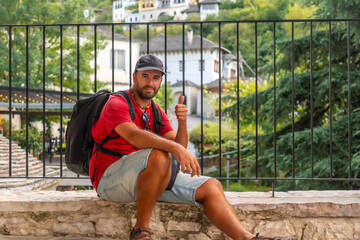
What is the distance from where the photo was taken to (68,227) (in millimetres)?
3160

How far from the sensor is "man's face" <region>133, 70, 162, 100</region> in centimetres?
282

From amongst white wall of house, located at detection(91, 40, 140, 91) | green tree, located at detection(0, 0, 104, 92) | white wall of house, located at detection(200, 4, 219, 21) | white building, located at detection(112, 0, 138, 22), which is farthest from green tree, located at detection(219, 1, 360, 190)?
white building, located at detection(112, 0, 138, 22)

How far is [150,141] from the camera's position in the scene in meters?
2.58

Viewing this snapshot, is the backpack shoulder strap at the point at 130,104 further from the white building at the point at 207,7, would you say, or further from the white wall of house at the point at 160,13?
the white wall of house at the point at 160,13

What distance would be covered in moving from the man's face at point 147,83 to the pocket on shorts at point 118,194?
0.58 m

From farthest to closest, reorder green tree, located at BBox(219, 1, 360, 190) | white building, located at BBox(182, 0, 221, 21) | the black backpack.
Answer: white building, located at BBox(182, 0, 221, 21) < green tree, located at BBox(219, 1, 360, 190) < the black backpack

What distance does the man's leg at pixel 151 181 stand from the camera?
2.60 m

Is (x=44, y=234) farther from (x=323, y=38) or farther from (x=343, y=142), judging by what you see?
(x=323, y=38)

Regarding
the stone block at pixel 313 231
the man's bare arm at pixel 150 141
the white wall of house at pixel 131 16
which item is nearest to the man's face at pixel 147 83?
the man's bare arm at pixel 150 141

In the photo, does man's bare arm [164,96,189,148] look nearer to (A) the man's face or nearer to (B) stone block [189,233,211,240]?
(A) the man's face

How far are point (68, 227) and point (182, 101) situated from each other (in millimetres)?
1212

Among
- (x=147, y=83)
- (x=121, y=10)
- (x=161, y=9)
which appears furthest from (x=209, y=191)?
(x=121, y=10)

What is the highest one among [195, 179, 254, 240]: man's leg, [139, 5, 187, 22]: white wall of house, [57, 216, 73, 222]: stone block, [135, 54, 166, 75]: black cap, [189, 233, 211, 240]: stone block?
[139, 5, 187, 22]: white wall of house

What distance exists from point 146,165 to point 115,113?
357 millimetres
